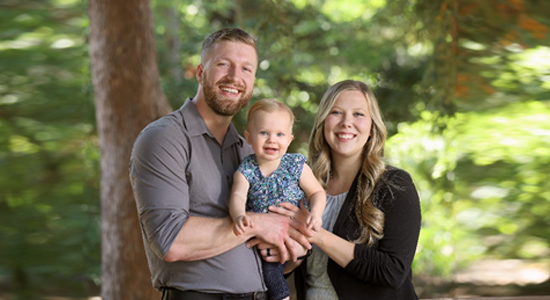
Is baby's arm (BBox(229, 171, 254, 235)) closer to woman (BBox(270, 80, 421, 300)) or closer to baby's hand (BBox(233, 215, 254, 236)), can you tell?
baby's hand (BBox(233, 215, 254, 236))

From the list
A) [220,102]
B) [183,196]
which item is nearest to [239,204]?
[183,196]

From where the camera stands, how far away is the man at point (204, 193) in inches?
77.5

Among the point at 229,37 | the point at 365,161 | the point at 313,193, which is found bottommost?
the point at 313,193

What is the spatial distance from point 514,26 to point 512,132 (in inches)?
44.4

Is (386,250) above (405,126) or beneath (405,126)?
beneath

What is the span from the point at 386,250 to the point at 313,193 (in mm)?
399

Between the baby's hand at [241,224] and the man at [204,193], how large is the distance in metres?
0.04

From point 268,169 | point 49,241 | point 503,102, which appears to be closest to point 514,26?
point 503,102

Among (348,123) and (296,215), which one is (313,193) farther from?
(348,123)

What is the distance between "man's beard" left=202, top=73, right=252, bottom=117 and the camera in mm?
2211

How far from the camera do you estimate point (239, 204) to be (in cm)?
206

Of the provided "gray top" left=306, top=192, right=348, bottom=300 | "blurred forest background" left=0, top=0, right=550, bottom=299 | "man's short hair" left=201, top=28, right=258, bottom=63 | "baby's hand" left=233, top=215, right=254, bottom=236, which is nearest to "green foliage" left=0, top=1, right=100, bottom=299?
"blurred forest background" left=0, top=0, right=550, bottom=299

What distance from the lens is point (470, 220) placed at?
19.5ft

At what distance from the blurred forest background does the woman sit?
2.59 metres
